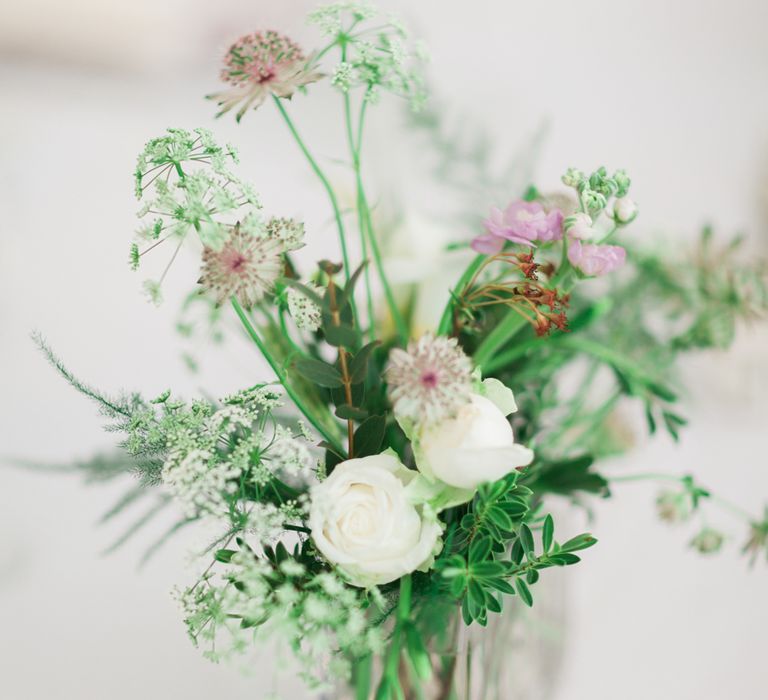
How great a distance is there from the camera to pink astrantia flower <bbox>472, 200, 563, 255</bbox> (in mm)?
366

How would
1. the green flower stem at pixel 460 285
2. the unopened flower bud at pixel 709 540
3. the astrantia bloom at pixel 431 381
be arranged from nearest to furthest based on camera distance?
the astrantia bloom at pixel 431 381 < the green flower stem at pixel 460 285 < the unopened flower bud at pixel 709 540

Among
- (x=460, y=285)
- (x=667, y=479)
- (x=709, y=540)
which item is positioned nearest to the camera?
(x=460, y=285)

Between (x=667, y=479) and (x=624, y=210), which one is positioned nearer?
(x=624, y=210)

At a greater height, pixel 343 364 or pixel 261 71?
pixel 261 71

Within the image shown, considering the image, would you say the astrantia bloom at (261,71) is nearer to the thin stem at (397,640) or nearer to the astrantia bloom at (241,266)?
the astrantia bloom at (241,266)

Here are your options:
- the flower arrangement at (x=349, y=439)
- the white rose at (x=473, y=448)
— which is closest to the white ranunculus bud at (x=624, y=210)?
the flower arrangement at (x=349, y=439)

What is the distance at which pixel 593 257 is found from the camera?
355mm

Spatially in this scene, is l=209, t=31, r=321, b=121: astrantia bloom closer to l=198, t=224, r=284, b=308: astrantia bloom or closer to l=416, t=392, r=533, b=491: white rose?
l=198, t=224, r=284, b=308: astrantia bloom

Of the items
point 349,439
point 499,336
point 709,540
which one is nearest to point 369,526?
point 349,439

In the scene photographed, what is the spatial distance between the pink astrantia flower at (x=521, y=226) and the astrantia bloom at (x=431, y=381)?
3.2 inches

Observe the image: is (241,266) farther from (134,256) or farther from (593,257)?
(593,257)

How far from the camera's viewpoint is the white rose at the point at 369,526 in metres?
0.33

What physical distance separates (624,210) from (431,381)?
0.49ft

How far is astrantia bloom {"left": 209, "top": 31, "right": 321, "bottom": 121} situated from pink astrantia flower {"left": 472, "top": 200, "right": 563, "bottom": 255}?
119 mm
